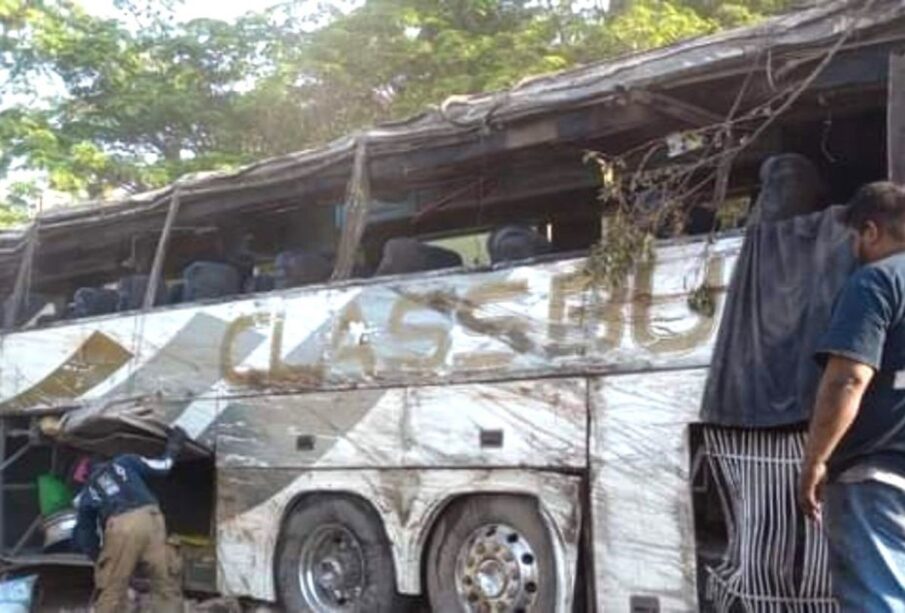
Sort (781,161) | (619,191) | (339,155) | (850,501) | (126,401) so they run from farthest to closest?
(126,401)
(339,155)
(619,191)
(781,161)
(850,501)

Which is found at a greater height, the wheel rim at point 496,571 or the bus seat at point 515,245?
the bus seat at point 515,245

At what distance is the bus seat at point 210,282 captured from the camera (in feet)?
28.0

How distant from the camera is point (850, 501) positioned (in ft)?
12.1

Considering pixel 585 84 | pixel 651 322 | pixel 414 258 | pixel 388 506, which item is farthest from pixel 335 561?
pixel 585 84

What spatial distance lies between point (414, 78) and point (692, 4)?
3602 mm

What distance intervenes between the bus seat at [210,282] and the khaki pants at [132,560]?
150cm

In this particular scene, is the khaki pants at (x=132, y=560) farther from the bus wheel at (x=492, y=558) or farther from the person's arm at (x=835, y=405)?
the person's arm at (x=835, y=405)

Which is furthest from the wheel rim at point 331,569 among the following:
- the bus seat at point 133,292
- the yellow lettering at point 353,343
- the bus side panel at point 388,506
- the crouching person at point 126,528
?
the bus seat at point 133,292

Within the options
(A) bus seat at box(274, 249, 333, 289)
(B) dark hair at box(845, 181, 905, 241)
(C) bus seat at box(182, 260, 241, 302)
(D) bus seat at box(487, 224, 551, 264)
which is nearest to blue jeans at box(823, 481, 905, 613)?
(B) dark hair at box(845, 181, 905, 241)

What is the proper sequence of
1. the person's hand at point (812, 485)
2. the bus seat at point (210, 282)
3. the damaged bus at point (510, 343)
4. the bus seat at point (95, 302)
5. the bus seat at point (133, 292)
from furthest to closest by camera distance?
the bus seat at point (95, 302), the bus seat at point (133, 292), the bus seat at point (210, 282), the damaged bus at point (510, 343), the person's hand at point (812, 485)

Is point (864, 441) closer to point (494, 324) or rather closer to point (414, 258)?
point (494, 324)

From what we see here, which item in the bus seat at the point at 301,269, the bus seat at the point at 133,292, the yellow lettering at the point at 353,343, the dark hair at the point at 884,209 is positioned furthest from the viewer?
the bus seat at the point at 133,292

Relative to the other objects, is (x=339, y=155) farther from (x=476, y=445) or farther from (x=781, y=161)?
(x=781, y=161)

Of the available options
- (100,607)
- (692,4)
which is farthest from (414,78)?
(100,607)
